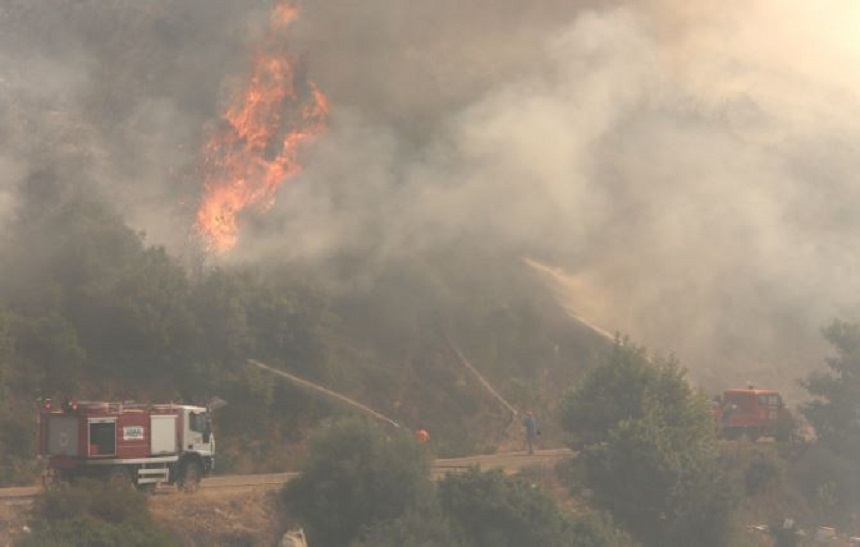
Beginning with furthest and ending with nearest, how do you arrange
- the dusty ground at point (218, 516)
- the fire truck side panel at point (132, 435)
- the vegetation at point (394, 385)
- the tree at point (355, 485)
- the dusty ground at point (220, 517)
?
the vegetation at point (394, 385) → the tree at point (355, 485) → the fire truck side panel at point (132, 435) → the dusty ground at point (220, 517) → the dusty ground at point (218, 516)

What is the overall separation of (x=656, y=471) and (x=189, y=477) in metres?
14.2

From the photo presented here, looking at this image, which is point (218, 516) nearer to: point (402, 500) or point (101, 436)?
point (101, 436)

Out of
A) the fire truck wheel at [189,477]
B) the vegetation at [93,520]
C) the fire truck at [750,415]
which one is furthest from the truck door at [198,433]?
the fire truck at [750,415]

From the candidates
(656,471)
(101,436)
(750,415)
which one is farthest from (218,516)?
(750,415)

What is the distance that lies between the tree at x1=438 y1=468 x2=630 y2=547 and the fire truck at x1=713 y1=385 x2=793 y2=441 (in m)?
18.3

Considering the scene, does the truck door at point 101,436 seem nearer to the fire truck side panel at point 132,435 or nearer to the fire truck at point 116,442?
the fire truck at point 116,442

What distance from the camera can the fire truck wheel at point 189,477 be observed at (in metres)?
31.3

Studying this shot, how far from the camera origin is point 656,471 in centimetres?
3719

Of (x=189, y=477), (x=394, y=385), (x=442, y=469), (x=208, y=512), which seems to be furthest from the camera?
(x=394, y=385)

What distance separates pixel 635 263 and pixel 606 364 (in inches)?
901

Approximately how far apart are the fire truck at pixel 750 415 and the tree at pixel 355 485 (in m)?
21.3

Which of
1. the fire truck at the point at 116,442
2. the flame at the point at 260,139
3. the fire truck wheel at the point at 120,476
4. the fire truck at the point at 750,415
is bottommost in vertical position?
the fire truck wheel at the point at 120,476

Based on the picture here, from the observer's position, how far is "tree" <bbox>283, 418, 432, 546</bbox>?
30.2 m

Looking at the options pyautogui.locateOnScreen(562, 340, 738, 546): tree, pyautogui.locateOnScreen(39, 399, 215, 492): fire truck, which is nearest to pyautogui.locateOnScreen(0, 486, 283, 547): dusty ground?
pyautogui.locateOnScreen(39, 399, 215, 492): fire truck
